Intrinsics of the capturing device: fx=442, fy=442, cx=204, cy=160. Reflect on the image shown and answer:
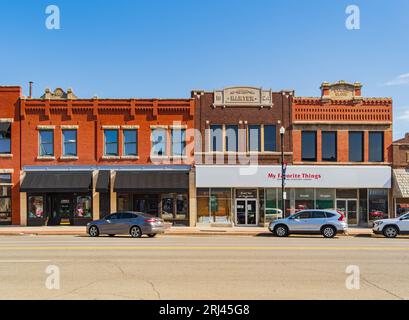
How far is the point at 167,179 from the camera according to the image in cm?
2869

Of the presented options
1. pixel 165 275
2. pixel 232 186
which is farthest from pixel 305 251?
pixel 232 186

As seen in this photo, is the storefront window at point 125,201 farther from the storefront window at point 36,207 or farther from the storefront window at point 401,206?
the storefront window at point 401,206

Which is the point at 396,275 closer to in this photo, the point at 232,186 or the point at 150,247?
the point at 150,247

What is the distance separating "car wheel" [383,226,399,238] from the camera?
22.9 metres

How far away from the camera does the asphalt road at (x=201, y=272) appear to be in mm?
8453

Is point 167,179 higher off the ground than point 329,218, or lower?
higher

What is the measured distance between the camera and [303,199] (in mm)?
29234

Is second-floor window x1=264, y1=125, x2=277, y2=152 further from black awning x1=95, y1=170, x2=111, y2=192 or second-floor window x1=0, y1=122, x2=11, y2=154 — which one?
second-floor window x1=0, y1=122, x2=11, y2=154

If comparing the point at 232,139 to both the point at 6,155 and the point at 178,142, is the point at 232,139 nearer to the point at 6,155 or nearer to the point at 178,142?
the point at 178,142

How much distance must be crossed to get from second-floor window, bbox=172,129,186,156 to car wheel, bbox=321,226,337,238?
1111 centimetres

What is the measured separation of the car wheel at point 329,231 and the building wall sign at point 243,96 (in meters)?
10.4

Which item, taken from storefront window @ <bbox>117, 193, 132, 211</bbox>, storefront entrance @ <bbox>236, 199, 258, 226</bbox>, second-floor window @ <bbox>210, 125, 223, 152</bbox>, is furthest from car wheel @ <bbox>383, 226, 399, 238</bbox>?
storefront window @ <bbox>117, 193, 132, 211</bbox>
